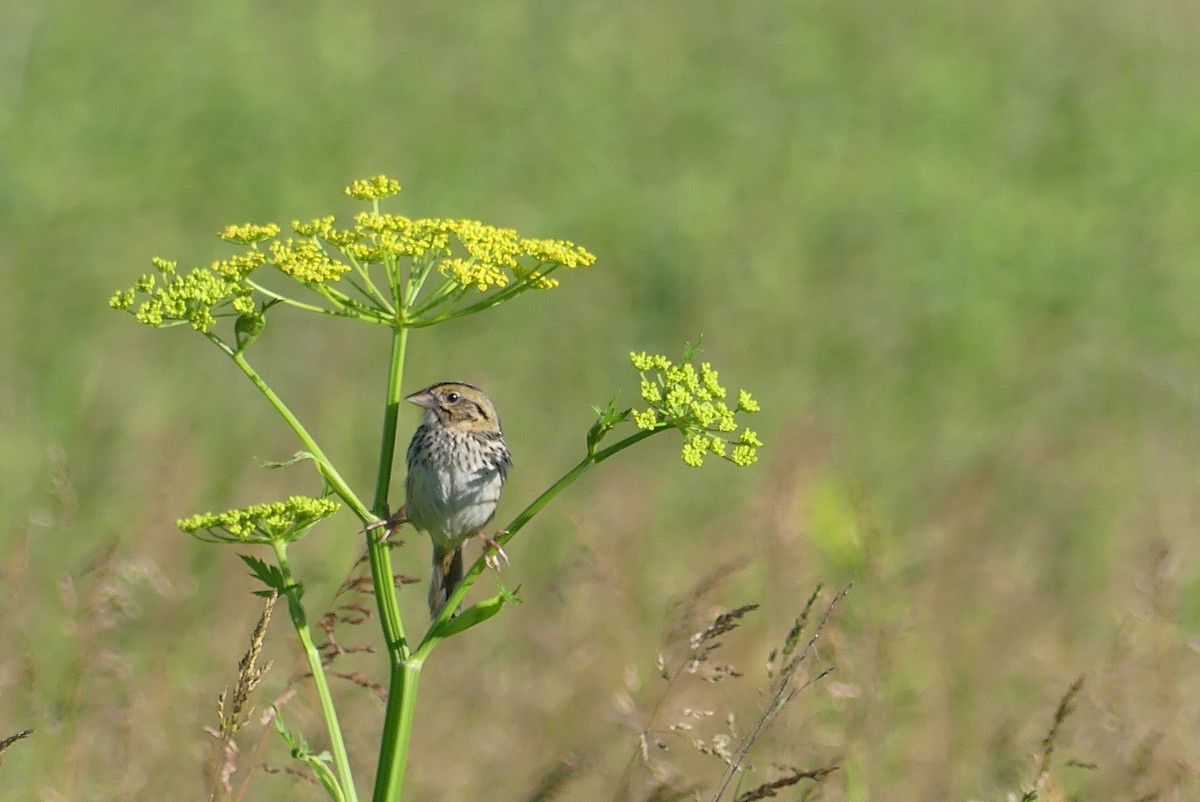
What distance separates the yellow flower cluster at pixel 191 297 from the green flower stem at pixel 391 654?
1.08 feet

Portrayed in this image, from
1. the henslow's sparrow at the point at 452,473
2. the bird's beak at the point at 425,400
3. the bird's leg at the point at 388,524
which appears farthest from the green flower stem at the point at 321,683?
the bird's beak at the point at 425,400

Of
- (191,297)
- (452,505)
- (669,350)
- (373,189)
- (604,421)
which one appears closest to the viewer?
(604,421)

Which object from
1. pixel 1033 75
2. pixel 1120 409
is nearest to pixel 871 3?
pixel 1033 75

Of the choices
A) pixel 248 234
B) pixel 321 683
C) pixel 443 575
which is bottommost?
pixel 321 683

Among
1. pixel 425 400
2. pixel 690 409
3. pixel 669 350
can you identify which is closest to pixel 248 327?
pixel 690 409

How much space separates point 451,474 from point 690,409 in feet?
5.33

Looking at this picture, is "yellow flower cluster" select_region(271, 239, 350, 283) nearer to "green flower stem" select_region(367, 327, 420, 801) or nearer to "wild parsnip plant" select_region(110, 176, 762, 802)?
"wild parsnip plant" select_region(110, 176, 762, 802)

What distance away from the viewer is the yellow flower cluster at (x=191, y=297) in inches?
118

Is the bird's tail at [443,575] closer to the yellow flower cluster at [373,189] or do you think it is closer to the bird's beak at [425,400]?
the bird's beak at [425,400]

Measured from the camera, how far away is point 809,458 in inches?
273

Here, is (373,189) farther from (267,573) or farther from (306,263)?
(267,573)

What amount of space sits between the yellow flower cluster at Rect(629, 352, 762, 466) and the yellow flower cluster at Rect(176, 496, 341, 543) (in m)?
0.61

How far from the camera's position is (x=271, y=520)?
9.73 feet

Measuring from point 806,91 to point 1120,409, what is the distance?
21.6 feet
